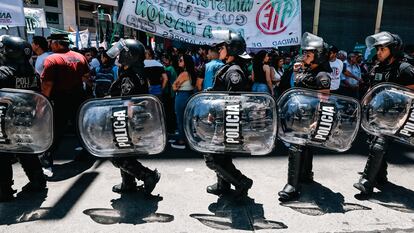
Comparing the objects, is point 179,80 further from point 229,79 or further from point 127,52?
point 229,79

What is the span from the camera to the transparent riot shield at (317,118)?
331 cm

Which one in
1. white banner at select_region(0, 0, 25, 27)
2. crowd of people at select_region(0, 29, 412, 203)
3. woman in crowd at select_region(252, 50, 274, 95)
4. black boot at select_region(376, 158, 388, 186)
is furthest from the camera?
white banner at select_region(0, 0, 25, 27)

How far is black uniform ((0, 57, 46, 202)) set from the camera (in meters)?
3.37

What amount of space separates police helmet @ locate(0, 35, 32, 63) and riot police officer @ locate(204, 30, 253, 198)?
1943mm

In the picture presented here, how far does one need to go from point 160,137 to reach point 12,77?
5.16 feet

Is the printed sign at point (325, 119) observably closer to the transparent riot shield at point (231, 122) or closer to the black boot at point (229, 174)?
the transparent riot shield at point (231, 122)

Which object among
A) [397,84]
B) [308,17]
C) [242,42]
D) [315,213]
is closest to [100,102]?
[242,42]

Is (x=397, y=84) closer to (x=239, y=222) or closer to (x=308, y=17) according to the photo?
(x=239, y=222)

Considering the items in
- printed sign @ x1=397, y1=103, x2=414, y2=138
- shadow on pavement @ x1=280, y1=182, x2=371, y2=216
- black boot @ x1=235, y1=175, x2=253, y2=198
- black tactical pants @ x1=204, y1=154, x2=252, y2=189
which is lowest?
shadow on pavement @ x1=280, y1=182, x2=371, y2=216

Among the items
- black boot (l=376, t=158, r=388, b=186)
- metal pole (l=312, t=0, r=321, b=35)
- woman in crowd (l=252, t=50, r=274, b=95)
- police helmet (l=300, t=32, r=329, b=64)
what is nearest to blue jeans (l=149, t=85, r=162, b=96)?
woman in crowd (l=252, t=50, r=274, b=95)

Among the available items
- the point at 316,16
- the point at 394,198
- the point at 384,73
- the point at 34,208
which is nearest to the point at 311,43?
the point at 384,73

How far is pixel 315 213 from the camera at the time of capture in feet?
11.4

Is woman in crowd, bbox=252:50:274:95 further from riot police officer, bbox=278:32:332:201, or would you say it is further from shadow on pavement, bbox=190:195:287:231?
shadow on pavement, bbox=190:195:287:231

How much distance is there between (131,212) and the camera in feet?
11.2
